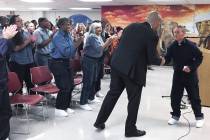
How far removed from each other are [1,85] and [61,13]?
44.9ft

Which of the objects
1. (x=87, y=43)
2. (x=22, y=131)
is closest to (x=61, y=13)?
(x=87, y=43)

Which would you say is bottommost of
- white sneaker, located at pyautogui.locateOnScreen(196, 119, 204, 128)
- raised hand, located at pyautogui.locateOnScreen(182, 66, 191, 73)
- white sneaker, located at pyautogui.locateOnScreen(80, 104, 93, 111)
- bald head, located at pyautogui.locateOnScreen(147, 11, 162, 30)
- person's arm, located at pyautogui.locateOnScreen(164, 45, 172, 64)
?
white sneaker, located at pyautogui.locateOnScreen(80, 104, 93, 111)

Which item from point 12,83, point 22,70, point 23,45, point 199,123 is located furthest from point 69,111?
point 199,123

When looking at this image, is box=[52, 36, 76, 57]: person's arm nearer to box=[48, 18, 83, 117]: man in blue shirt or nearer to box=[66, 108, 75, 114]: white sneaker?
box=[48, 18, 83, 117]: man in blue shirt

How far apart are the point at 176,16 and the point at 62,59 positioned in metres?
8.31

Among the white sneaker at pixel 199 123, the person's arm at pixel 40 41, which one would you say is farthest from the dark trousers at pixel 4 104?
the white sneaker at pixel 199 123

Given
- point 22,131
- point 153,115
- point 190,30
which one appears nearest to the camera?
point 22,131

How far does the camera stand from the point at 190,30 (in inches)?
456

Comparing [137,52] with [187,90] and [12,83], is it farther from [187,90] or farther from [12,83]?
[12,83]

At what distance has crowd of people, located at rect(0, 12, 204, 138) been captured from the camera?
11.9 ft

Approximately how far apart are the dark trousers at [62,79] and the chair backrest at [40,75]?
277 mm

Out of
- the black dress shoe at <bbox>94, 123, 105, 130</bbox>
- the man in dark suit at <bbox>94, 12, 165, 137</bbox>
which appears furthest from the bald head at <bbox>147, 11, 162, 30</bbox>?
the black dress shoe at <bbox>94, 123, 105, 130</bbox>

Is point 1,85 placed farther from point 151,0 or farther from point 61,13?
point 61,13

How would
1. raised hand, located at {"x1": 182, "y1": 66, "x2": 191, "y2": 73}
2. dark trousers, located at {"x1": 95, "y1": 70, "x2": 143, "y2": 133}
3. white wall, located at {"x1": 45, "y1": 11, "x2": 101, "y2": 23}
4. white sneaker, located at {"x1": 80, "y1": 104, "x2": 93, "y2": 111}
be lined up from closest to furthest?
dark trousers, located at {"x1": 95, "y1": 70, "x2": 143, "y2": 133}, raised hand, located at {"x1": 182, "y1": 66, "x2": 191, "y2": 73}, white sneaker, located at {"x1": 80, "y1": 104, "x2": 93, "y2": 111}, white wall, located at {"x1": 45, "y1": 11, "x2": 101, "y2": 23}
